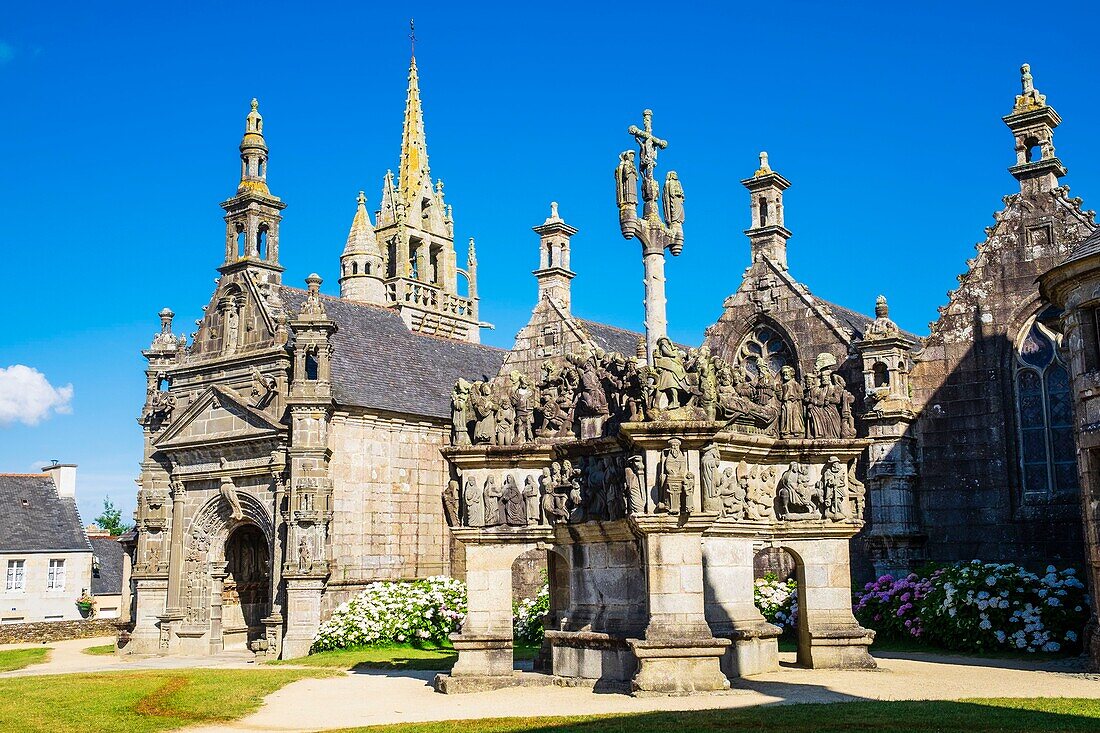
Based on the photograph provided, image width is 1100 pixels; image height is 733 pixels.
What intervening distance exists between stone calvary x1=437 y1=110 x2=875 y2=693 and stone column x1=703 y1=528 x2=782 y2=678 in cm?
2

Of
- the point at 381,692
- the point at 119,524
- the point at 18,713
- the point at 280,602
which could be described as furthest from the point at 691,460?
the point at 119,524

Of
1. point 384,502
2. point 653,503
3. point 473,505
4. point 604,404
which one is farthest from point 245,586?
point 653,503

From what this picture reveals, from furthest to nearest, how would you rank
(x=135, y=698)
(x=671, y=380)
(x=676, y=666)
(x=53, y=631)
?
(x=53, y=631)
(x=135, y=698)
(x=671, y=380)
(x=676, y=666)

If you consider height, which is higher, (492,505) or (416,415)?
(416,415)

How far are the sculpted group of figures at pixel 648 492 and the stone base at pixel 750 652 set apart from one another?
56.0 inches

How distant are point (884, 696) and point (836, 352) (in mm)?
12269

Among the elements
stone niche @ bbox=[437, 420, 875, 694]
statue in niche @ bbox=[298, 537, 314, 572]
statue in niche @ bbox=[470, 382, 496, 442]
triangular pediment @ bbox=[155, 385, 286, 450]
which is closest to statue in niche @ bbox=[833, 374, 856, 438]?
stone niche @ bbox=[437, 420, 875, 694]

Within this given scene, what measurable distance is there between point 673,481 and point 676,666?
2088 mm

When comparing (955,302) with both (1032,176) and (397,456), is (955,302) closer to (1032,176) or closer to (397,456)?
(1032,176)

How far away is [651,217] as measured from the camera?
15109 mm

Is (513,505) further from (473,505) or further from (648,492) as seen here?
(648,492)

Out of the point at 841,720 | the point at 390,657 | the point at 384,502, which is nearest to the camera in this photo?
the point at 841,720

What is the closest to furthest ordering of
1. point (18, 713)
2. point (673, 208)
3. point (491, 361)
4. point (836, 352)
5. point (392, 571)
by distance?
point (18, 713)
point (673, 208)
point (836, 352)
point (392, 571)
point (491, 361)

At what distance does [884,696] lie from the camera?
495 inches
